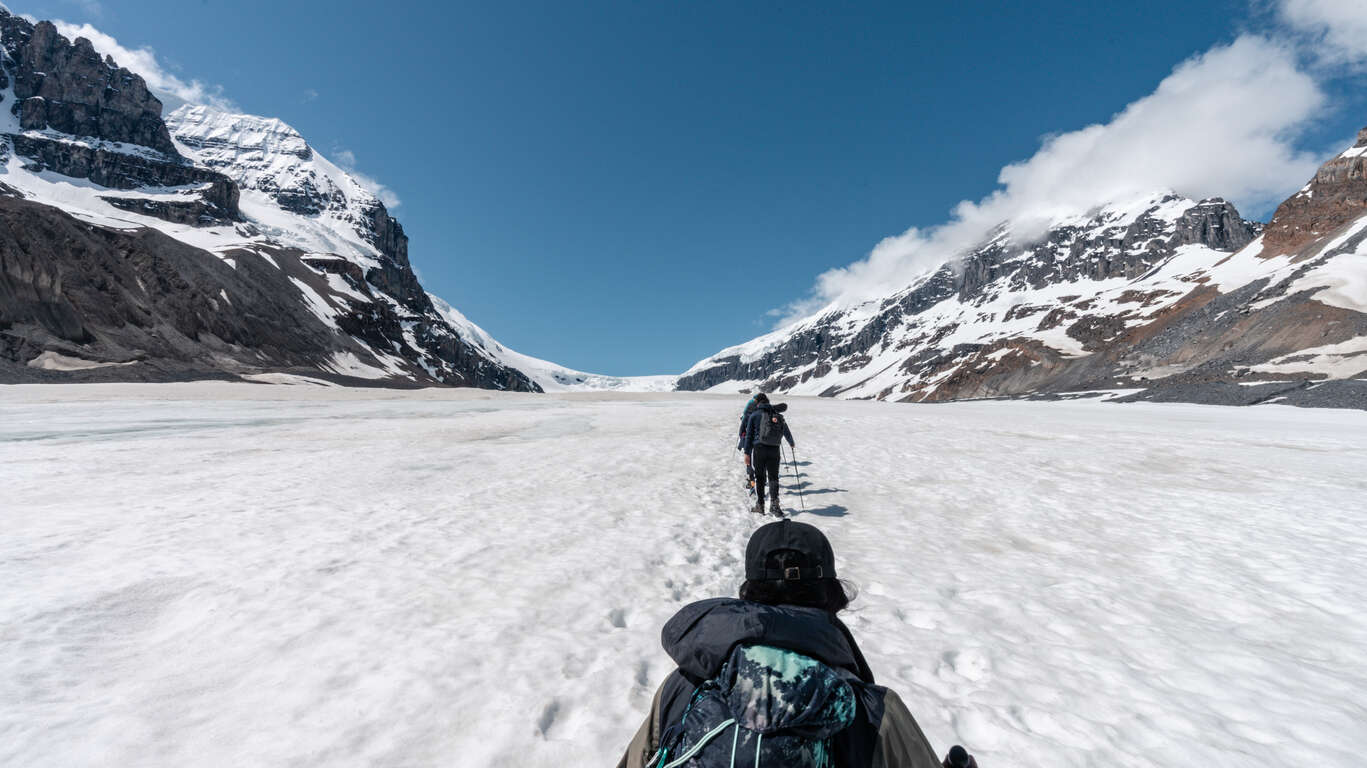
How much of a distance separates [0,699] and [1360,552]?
14854 mm

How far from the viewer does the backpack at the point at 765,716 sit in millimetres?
1595

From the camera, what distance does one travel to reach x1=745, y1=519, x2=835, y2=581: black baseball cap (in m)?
2.35

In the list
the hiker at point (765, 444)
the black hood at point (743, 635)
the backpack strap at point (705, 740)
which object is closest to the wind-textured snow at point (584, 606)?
the hiker at point (765, 444)

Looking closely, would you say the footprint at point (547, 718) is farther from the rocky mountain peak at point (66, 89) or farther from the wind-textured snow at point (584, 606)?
the rocky mountain peak at point (66, 89)

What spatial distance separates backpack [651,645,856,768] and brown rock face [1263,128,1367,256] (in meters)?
150

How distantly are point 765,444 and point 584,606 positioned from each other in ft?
17.6

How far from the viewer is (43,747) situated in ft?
11.1

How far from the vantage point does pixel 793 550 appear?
2.36 m

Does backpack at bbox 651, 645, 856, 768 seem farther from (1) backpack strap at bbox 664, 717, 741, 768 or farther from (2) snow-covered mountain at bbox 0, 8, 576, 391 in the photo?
(2) snow-covered mountain at bbox 0, 8, 576, 391

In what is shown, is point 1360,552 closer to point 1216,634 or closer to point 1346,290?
point 1216,634

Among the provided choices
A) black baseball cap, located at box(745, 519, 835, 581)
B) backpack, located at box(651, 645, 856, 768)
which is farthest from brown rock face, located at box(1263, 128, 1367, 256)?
backpack, located at box(651, 645, 856, 768)

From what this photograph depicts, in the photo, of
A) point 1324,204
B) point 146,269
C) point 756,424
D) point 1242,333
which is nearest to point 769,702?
point 756,424

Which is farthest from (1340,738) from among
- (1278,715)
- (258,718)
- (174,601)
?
(174,601)

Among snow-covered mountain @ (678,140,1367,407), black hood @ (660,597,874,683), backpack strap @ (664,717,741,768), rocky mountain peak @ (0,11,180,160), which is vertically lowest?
backpack strap @ (664,717,741,768)
